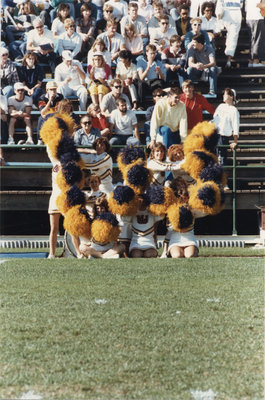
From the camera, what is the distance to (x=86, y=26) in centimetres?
1523

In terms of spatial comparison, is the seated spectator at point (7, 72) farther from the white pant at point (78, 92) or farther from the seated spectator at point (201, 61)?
the seated spectator at point (201, 61)

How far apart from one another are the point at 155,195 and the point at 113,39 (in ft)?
21.0

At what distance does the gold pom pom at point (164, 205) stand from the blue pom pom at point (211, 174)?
1.37 ft

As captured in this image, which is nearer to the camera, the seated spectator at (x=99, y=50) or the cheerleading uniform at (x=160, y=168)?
the cheerleading uniform at (x=160, y=168)

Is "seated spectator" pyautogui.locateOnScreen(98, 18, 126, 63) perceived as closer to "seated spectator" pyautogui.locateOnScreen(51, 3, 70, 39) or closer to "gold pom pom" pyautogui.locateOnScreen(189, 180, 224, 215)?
"seated spectator" pyautogui.locateOnScreen(51, 3, 70, 39)

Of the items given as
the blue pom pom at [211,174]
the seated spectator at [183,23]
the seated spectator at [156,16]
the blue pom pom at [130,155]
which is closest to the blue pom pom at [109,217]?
the blue pom pom at [130,155]

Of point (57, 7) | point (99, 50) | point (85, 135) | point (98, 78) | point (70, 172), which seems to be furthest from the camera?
point (57, 7)

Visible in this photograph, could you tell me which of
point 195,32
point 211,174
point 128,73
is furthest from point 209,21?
point 211,174

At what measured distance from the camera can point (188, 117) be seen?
11086 mm

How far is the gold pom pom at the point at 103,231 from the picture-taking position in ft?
28.2

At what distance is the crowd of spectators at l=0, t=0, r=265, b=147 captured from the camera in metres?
12.9

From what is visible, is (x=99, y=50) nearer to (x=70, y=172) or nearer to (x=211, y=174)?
(x=70, y=172)

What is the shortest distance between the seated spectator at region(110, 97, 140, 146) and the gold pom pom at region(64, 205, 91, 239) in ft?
10.8

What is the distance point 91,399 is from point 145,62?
10.6m
